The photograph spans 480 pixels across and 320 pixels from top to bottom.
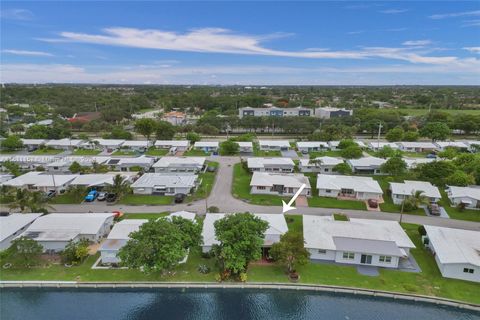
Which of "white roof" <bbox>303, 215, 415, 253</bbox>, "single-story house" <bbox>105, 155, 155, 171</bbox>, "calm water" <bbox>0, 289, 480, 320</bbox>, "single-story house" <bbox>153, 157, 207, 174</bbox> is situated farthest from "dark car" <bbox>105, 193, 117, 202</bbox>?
"white roof" <bbox>303, 215, 415, 253</bbox>

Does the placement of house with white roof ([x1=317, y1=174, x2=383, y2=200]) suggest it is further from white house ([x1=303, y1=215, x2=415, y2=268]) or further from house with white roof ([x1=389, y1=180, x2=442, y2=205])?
white house ([x1=303, y1=215, x2=415, y2=268])

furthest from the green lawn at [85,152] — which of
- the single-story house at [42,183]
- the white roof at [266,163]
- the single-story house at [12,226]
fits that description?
the white roof at [266,163]

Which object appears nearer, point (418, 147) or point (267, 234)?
point (267, 234)

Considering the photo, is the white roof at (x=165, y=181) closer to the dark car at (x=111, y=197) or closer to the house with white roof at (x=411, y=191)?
the dark car at (x=111, y=197)

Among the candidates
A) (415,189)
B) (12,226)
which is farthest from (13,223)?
(415,189)

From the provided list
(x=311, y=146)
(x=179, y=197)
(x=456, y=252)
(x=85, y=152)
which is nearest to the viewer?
(x=456, y=252)

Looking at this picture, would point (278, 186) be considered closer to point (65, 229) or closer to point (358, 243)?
point (358, 243)

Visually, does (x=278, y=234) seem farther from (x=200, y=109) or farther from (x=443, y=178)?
(x=200, y=109)
